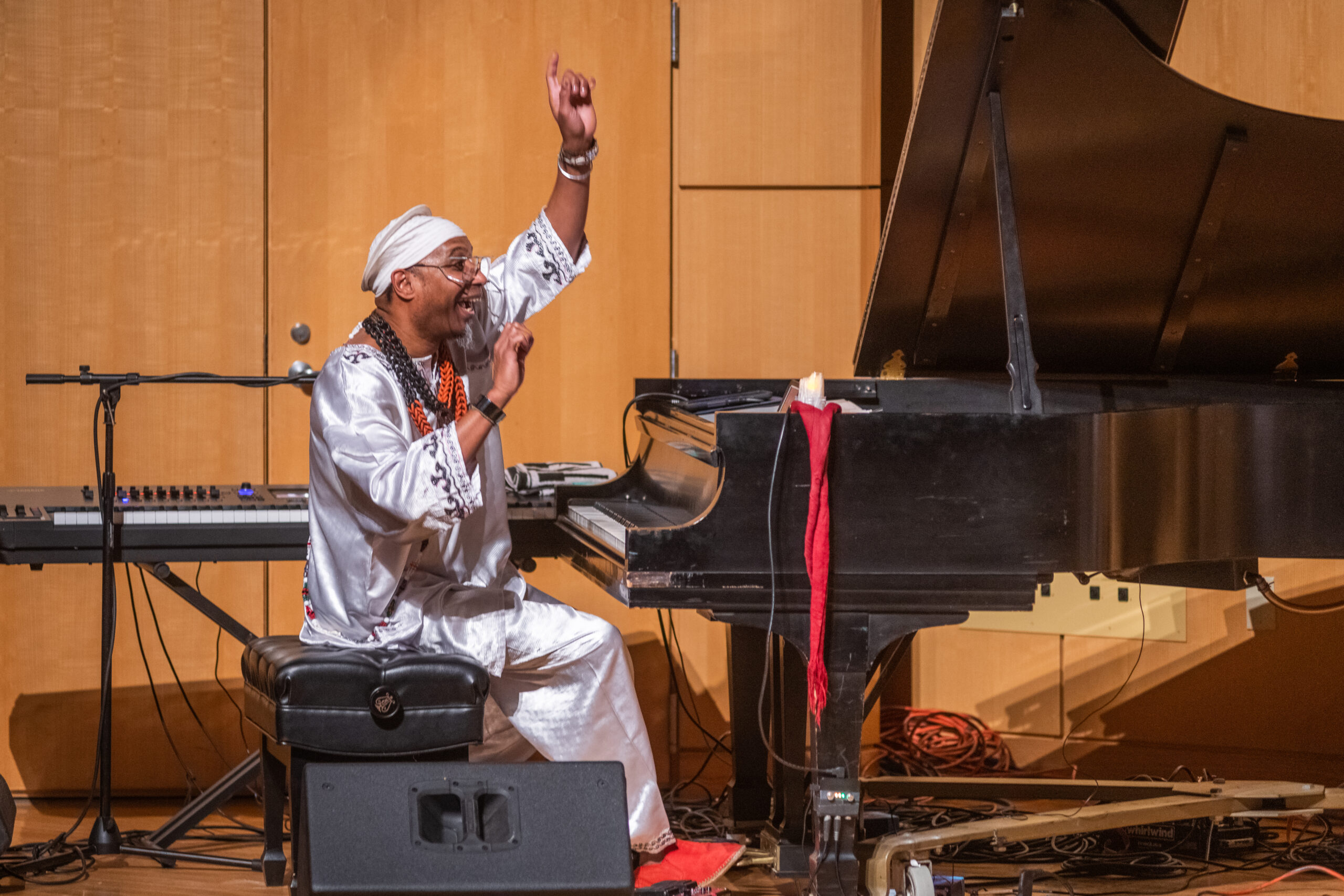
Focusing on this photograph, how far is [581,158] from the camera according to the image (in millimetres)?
3109

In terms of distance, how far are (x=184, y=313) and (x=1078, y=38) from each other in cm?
259

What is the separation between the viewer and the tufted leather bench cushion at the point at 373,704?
2578 millimetres

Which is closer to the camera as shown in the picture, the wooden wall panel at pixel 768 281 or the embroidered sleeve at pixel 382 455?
the embroidered sleeve at pixel 382 455

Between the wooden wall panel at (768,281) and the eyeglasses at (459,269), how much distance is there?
4.40 ft

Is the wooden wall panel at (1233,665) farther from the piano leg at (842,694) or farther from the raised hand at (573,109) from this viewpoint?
the piano leg at (842,694)

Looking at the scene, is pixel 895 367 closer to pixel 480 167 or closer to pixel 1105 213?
pixel 1105 213

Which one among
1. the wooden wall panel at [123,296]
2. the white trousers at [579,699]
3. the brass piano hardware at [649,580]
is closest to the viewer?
the brass piano hardware at [649,580]

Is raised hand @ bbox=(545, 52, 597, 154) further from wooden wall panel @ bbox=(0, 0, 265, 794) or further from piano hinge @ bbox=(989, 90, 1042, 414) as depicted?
wooden wall panel @ bbox=(0, 0, 265, 794)

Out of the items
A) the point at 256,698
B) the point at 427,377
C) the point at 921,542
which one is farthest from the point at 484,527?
the point at 921,542

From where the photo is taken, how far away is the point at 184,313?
400cm

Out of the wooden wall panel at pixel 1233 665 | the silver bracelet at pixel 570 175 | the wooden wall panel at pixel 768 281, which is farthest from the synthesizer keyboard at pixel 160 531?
the wooden wall panel at pixel 1233 665

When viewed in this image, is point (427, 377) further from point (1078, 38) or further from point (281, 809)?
point (1078, 38)

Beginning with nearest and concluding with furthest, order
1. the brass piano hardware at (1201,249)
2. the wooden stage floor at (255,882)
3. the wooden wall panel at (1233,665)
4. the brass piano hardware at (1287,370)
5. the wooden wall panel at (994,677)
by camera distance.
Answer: the brass piano hardware at (1201,249)
the wooden stage floor at (255,882)
the brass piano hardware at (1287,370)
the wooden wall panel at (1233,665)
the wooden wall panel at (994,677)

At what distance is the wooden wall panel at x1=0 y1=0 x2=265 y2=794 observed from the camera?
394 cm
